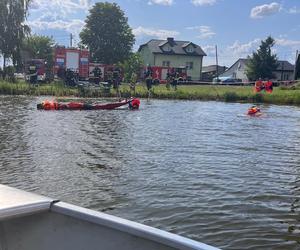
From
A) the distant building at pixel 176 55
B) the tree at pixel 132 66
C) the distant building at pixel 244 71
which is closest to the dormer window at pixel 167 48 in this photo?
the distant building at pixel 176 55

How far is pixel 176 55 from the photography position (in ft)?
268

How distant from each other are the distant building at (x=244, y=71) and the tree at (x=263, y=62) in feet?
22.9

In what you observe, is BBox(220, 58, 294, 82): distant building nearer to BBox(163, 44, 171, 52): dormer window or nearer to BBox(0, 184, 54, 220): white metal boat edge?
BBox(163, 44, 171, 52): dormer window

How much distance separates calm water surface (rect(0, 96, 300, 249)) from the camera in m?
7.11

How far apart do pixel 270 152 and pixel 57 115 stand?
41.5 feet

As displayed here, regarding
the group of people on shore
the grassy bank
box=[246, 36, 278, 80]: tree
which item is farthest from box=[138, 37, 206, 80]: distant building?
the grassy bank

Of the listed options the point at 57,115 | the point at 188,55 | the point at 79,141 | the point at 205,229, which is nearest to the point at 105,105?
the point at 57,115

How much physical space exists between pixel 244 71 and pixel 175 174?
7088cm

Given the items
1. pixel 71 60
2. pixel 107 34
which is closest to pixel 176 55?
pixel 107 34

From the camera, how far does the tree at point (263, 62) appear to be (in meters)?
67.1

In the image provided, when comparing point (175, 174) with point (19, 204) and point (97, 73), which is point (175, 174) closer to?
point (19, 204)

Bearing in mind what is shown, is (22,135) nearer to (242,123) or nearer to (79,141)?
(79,141)

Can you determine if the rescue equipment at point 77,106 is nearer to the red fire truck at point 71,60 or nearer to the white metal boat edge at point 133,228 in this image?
the white metal boat edge at point 133,228

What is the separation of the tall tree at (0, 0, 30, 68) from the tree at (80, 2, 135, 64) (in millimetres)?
28051
